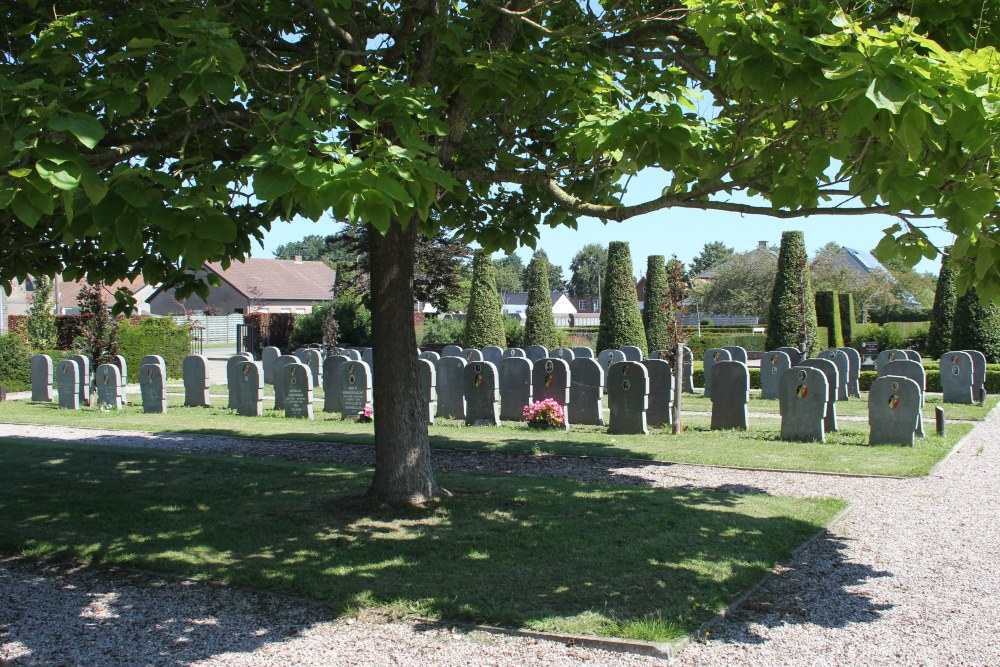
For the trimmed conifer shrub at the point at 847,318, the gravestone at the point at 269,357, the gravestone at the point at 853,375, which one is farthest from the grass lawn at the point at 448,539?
the trimmed conifer shrub at the point at 847,318

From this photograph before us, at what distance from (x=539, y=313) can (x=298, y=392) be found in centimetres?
1589

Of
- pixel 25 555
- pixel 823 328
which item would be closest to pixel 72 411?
pixel 25 555

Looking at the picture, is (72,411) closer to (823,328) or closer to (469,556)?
(469,556)

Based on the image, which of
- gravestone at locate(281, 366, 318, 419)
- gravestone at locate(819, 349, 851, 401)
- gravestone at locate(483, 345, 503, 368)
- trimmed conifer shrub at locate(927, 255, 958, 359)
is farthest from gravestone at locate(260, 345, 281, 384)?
trimmed conifer shrub at locate(927, 255, 958, 359)

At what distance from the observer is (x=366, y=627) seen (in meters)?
5.00

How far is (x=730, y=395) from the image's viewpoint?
14438mm

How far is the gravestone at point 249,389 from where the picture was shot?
16734 mm

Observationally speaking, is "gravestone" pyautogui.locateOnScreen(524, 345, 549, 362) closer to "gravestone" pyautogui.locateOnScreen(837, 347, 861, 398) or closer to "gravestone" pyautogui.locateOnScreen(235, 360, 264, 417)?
"gravestone" pyautogui.locateOnScreen(837, 347, 861, 398)

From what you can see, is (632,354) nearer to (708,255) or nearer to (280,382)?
(280,382)

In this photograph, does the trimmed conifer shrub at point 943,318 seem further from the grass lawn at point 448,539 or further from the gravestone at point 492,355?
the grass lawn at point 448,539

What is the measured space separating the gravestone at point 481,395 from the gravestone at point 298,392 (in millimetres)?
3378

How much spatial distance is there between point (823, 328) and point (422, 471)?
84.1 feet

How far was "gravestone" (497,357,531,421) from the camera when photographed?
15602 mm

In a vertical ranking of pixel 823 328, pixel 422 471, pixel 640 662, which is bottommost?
pixel 640 662
